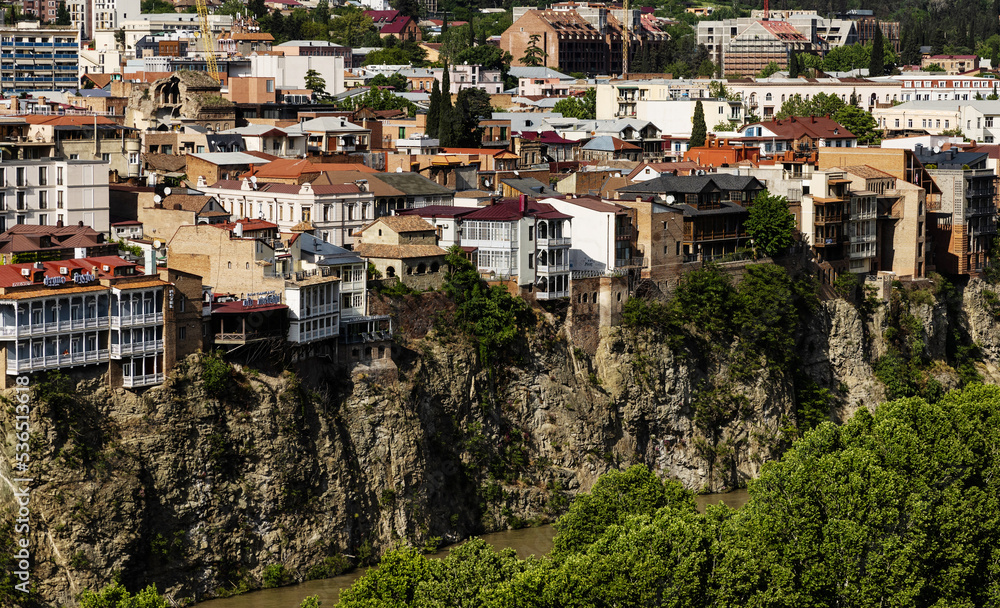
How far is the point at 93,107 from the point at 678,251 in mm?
44575

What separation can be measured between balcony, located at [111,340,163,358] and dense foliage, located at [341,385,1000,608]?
14.5 meters

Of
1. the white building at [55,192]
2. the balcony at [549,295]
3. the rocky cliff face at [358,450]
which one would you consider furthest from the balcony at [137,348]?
the balcony at [549,295]

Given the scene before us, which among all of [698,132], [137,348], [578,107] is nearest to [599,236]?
[137,348]

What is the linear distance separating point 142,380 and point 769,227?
41.6 meters

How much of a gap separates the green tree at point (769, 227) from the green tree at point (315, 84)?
50.3 m

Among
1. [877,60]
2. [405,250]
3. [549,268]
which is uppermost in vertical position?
[877,60]

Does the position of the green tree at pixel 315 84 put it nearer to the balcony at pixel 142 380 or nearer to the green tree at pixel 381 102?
the green tree at pixel 381 102

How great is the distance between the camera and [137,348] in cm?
6938

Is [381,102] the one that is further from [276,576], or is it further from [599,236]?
[276,576]

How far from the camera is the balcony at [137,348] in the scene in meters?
68.9

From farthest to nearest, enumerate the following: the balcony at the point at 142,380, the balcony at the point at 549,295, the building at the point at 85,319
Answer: the balcony at the point at 549,295 < the balcony at the point at 142,380 < the building at the point at 85,319

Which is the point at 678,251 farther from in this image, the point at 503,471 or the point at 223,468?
the point at 223,468

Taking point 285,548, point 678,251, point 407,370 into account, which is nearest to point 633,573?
point 285,548

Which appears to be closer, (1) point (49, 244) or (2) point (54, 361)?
(2) point (54, 361)
